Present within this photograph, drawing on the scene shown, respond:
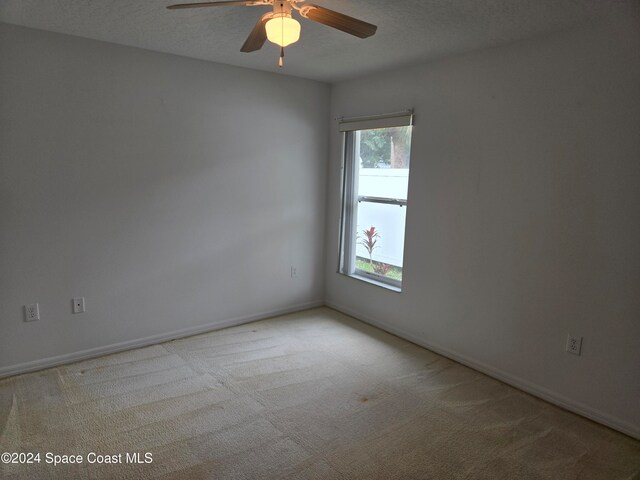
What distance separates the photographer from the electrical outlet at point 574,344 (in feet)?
8.49

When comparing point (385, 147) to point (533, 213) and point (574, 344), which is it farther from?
point (574, 344)

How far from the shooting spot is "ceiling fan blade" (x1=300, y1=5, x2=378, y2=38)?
190 centimetres

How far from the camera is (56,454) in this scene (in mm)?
2127

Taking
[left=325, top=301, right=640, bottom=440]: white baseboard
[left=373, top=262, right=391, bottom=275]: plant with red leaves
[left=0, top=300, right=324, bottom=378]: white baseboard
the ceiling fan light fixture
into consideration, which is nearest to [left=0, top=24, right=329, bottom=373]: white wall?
[left=0, top=300, right=324, bottom=378]: white baseboard

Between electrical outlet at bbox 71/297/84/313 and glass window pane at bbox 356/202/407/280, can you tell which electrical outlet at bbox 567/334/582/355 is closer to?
glass window pane at bbox 356/202/407/280

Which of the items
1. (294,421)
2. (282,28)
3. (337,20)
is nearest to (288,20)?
(282,28)

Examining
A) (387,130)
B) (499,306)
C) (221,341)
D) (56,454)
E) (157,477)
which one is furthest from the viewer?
(387,130)

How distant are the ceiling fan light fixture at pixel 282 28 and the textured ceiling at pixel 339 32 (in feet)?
1.42

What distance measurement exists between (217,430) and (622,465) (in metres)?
Answer: 2.12

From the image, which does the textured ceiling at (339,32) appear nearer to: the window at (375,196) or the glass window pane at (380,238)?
the window at (375,196)

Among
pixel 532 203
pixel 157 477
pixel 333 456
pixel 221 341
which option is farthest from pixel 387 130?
pixel 157 477

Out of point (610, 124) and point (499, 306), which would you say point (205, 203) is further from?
point (610, 124)

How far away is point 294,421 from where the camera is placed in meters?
2.46

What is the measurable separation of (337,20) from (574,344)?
2314mm
